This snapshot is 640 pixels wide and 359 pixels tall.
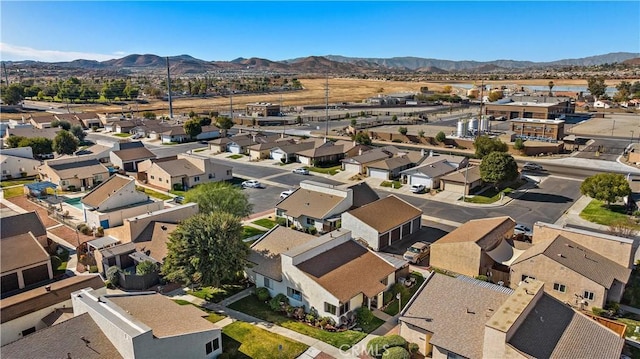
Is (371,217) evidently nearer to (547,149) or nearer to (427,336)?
(427,336)

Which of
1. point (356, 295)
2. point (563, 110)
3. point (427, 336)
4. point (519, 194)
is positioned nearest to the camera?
point (427, 336)

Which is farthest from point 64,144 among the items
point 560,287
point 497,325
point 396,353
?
point 497,325

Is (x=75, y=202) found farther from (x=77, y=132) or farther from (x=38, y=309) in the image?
(x=77, y=132)

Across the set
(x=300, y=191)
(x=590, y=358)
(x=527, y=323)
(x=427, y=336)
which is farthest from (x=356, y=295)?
(x=300, y=191)

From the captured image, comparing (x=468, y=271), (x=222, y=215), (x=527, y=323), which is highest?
(x=222, y=215)

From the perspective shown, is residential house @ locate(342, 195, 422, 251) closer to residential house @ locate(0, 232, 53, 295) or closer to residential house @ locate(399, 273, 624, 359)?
residential house @ locate(399, 273, 624, 359)

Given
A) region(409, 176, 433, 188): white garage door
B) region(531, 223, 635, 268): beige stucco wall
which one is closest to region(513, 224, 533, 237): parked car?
region(531, 223, 635, 268): beige stucco wall
